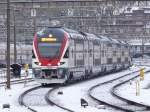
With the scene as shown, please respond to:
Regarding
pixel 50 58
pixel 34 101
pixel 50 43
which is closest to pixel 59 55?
pixel 50 58

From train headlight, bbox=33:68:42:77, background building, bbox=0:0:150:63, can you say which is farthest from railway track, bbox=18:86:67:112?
background building, bbox=0:0:150:63

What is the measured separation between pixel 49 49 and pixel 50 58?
0.53 meters

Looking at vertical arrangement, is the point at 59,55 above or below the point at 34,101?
above

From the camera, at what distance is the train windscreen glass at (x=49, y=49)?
116ft

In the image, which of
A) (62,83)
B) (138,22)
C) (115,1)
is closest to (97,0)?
(115,1)

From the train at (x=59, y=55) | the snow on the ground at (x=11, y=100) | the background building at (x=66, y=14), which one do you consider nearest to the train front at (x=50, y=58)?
the train at (x=59, y=55)

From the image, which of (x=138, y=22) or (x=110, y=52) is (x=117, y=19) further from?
(x=110, y=52)

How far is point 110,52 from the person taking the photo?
5534cm

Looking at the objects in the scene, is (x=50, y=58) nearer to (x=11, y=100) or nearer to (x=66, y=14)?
(x=11, y=100)

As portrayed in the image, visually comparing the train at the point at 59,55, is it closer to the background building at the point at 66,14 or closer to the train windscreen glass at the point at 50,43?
the train windscreen glass at the point at 50,43

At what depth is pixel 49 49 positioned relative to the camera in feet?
116

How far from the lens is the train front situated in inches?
1382

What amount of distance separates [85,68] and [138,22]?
6205 cm

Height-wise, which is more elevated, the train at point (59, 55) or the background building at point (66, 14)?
the background building at point (66, 14)
